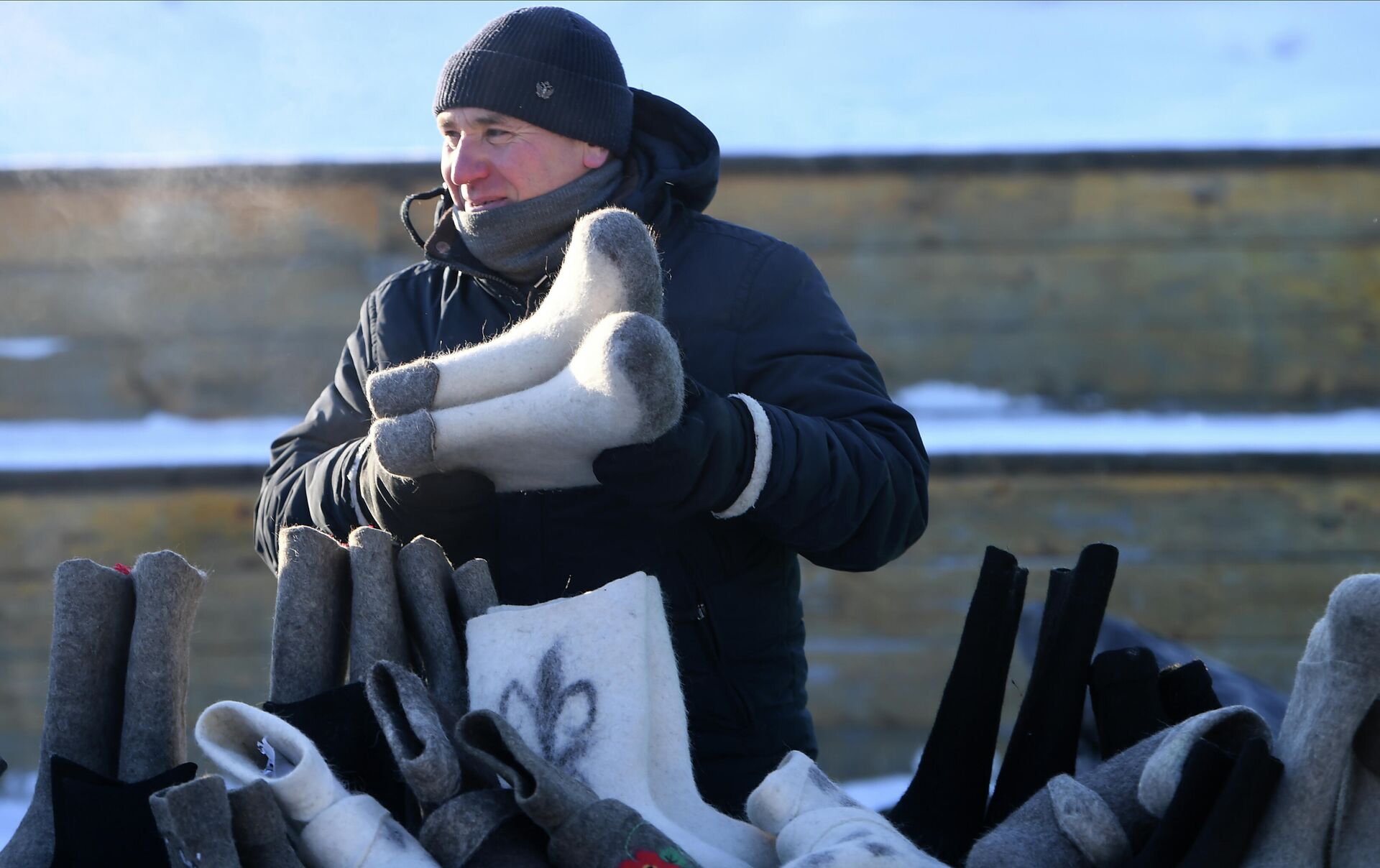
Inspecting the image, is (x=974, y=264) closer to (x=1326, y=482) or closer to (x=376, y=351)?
(x=1326, y=482)

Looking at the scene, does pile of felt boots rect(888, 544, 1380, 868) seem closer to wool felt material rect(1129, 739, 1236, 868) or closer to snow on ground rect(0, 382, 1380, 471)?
wool felt material rect(1129, 739, 1236, 868)

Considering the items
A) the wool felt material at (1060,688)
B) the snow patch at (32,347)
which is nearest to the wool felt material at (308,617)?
the wool felt material at (1060,688)

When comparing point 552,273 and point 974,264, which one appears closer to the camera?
point 552,273

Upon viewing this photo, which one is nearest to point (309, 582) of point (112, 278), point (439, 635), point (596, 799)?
point (439, 635)

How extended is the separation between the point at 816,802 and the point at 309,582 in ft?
1.45

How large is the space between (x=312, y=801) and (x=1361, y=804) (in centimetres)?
67

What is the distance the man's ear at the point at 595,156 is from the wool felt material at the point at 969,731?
2.18 feet

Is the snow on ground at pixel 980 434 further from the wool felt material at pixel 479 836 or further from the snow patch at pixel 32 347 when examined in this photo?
Result: the wool felt material at pixel 479 836

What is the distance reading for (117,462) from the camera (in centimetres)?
381

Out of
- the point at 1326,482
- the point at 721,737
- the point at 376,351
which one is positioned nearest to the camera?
the point at 721,737

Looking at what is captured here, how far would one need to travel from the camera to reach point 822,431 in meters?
1.22

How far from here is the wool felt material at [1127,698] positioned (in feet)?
3.36

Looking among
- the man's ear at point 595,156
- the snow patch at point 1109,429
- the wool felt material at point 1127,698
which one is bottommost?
the snow patch at point 1109,429

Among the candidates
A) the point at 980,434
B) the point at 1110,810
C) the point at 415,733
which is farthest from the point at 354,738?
the point at 980,434
